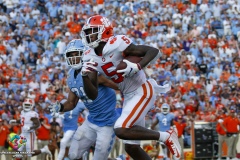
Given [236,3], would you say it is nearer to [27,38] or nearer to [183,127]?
[27,38]

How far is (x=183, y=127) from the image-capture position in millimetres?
16609

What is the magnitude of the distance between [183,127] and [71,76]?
7.75 meters

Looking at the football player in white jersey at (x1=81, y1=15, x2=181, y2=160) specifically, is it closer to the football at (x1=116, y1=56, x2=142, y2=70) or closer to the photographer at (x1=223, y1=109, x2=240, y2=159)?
the football at (x1=116, y1=56, x2=142, y2=70)

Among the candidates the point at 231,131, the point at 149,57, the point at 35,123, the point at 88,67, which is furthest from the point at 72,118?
the point at 149,57

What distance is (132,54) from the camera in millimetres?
8133

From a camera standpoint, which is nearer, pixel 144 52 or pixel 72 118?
pixel 144 52

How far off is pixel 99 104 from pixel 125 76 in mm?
1044

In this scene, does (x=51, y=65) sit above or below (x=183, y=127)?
above

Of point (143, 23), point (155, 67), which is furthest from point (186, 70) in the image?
point (143, 23)

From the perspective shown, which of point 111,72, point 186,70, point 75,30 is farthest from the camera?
point 75,30

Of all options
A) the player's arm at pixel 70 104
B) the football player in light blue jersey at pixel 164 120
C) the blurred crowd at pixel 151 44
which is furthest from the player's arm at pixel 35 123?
the player's arm at pixel 70 104

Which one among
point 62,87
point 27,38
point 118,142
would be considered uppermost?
point 27,38

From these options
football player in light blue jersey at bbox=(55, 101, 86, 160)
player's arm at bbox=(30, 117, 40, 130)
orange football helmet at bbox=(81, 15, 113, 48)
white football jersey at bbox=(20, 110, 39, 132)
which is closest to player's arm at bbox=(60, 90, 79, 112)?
orange football helmet at bbox=(81, 15, 113, 48)

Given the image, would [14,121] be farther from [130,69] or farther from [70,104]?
[130,69]
